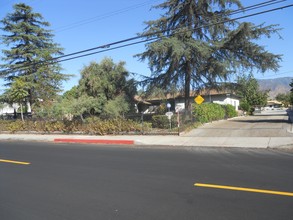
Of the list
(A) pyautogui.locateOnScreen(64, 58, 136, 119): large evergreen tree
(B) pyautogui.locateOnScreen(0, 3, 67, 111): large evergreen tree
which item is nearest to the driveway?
→ (A) pyautogui.locateOnScreen(64, 58, 136, 119): large evergreen tree

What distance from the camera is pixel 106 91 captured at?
27.7 metres

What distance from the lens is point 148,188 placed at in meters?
6.92

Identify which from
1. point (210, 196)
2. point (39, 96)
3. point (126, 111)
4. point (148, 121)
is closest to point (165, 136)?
point (148, 121)

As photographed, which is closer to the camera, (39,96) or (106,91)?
(106,91)

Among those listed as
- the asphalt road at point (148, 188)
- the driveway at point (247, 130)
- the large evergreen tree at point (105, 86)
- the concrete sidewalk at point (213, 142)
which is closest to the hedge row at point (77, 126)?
the concrete sidewalk at point (213, 142)

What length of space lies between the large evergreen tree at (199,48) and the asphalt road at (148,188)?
12.8m

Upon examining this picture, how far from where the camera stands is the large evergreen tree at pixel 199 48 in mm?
22361

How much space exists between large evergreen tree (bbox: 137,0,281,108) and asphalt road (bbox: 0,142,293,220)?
12815 millimetres

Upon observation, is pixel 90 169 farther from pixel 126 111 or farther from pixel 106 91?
pixel 106 91

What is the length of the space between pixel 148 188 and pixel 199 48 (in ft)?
56.1

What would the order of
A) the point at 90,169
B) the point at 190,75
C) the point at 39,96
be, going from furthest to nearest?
the point at 39,96 → the point at 190,75 → the point at 90,169

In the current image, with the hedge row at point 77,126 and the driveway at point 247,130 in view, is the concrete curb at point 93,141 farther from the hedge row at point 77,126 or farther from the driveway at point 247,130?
the driveway at point 247,130

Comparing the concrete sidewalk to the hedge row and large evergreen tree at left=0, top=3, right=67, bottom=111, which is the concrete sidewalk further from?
large evergreen tree at left=0, top=3, right=67, bottom=111

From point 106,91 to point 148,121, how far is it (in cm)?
716
